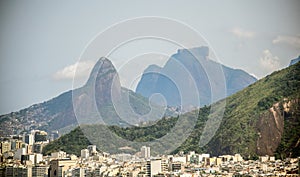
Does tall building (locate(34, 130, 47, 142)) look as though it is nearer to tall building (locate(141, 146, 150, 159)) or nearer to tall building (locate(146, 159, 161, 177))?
tall building (locate(141, 146, 150, 159))

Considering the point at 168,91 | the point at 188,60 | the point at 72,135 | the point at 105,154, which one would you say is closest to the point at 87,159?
the point at 105,154

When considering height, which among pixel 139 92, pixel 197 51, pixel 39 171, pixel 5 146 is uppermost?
pixel 197 51

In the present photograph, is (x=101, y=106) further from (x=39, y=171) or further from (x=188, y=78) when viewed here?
(x=39, y=171)

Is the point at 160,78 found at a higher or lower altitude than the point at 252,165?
higher

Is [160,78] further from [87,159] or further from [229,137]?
[87,159]

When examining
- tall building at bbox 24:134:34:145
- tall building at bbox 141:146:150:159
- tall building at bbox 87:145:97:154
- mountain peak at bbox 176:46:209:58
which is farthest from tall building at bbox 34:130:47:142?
mountain peak at bbox 176:46:209:58

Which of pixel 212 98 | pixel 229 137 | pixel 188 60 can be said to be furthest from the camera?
pixel 212 98

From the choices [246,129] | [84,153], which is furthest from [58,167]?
[246,129]
